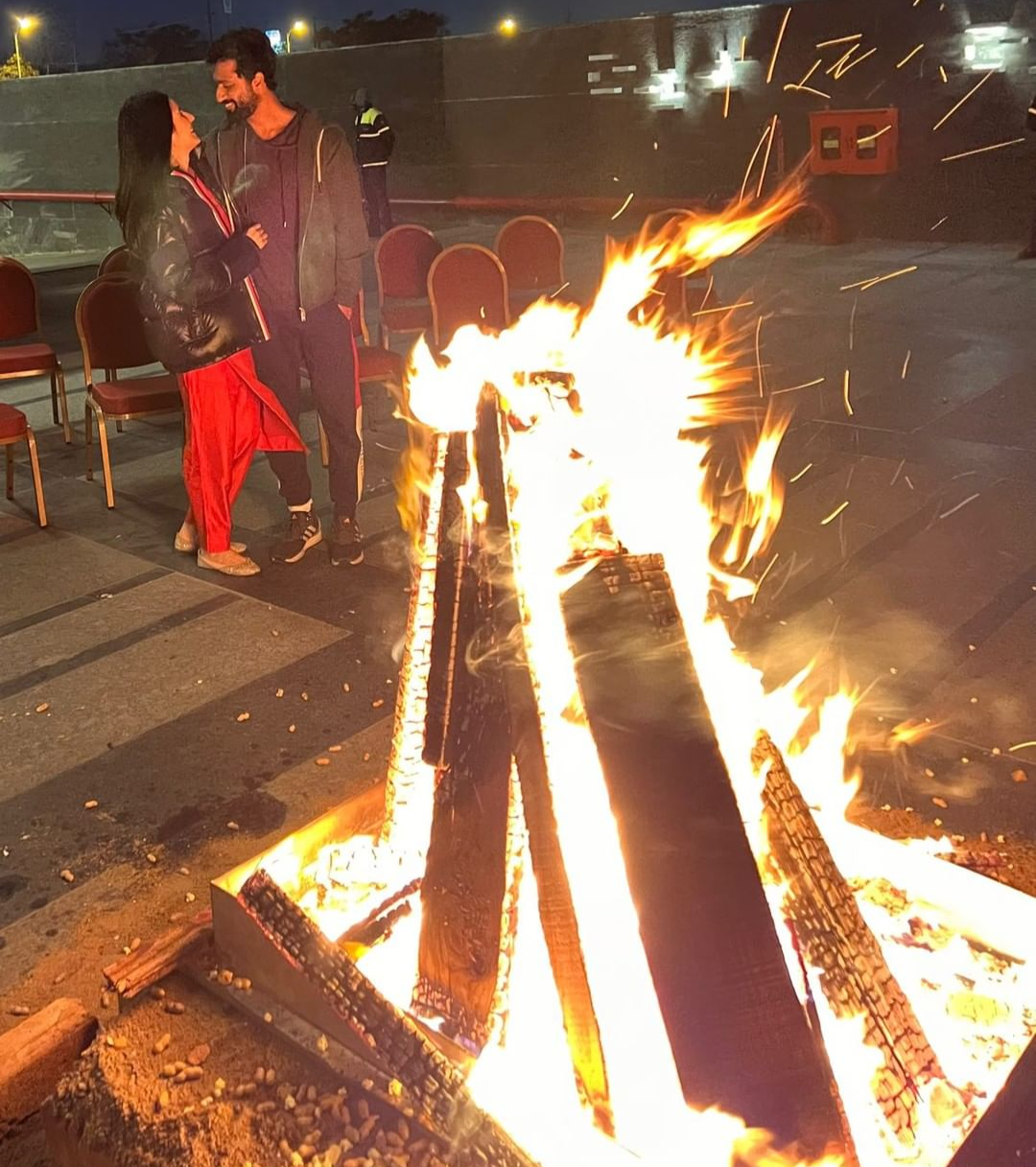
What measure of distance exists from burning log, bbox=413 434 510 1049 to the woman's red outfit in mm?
2963

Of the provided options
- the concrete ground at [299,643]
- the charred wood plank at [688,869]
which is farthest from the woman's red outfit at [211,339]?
the charred wood plank at [688,869]

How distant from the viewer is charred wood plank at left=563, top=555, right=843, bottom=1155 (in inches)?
72.5

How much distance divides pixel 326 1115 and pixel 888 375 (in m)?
6.89

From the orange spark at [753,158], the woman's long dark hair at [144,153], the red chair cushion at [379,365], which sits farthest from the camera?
the orange spark at [753,158]

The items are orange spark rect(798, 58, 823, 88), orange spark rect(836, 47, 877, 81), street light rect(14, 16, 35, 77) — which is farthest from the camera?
street light rect(14, 16, 35, 77)

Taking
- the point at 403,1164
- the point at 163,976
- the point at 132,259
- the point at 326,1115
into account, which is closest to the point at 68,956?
the point at 163,976

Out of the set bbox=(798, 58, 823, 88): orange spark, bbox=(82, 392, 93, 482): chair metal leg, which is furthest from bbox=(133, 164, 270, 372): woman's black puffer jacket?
bbox=(798, 58, 823, 88): orange spark

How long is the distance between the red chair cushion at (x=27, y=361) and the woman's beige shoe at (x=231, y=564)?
253 centimetres

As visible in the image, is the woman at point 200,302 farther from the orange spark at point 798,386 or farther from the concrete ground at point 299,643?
the orange spark at point 798,386

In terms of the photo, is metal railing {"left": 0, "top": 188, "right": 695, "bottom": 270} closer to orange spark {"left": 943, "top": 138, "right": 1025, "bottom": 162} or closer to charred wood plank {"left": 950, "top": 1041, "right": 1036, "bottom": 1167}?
orange spark {"left": 943, "top": 138, "right": 1025, "bottom": 162}

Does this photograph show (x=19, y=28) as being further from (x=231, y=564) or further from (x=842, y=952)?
(x=842, y=952)

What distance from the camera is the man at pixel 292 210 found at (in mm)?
4938

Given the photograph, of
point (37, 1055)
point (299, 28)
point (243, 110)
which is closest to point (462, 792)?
point (37, 1055)

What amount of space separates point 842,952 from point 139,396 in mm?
5033
